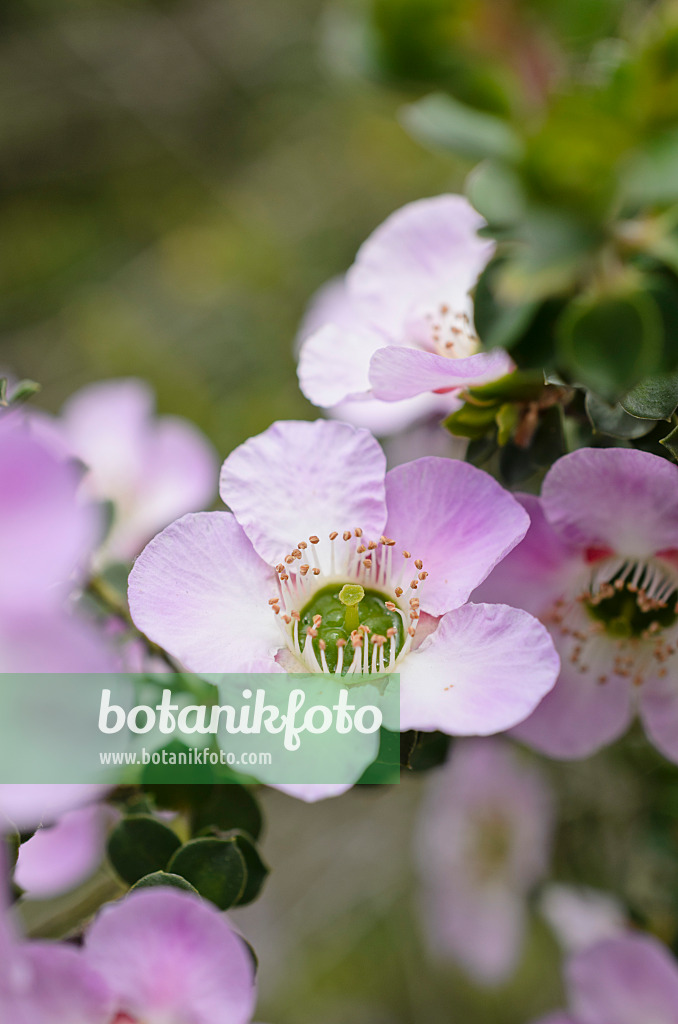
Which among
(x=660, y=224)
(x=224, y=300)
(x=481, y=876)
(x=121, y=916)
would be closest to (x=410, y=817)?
(x=481, y=876)

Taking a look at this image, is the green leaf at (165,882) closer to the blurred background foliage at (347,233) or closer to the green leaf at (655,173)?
the blurred background foliage at (347,233)

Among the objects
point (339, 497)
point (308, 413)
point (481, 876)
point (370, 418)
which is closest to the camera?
point (339, 497)

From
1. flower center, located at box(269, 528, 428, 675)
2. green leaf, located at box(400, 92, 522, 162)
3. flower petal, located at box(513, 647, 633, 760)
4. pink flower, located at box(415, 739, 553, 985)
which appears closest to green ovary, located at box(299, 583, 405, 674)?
flower center, located at box(269, 528, 428, 675)

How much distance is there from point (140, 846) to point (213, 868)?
0.08 metres

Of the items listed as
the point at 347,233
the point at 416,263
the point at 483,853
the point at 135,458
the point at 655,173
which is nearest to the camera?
the point at 655,173

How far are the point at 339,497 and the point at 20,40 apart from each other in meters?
3.40

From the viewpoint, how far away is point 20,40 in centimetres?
329

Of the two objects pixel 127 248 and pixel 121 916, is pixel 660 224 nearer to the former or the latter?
pixel 121 916

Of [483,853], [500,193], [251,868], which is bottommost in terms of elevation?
[483,853]

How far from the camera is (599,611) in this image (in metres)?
0.74

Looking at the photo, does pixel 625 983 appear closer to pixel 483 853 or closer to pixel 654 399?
pixel 654 399

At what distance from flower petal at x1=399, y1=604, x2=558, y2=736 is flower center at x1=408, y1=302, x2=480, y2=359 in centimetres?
28

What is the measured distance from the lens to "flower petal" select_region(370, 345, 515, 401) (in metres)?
0.58

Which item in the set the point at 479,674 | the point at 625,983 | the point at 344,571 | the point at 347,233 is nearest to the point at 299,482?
the point at 344,571
